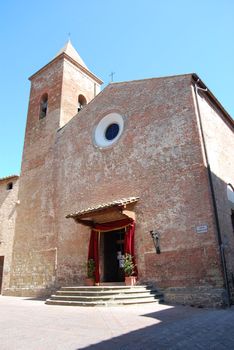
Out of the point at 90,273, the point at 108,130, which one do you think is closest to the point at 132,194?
the point at 90,273

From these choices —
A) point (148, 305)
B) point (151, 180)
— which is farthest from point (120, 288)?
point (151, 180)

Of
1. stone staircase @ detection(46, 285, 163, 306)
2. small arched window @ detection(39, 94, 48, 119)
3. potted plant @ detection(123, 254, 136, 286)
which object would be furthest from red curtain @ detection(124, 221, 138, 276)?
small arched window @ detection(39, 94, 48, 119)

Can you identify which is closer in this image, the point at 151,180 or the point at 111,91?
the point at 151,180

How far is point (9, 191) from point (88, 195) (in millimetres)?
6859

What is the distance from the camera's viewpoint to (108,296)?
29.7 ft

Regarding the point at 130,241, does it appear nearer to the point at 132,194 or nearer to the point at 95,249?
the point at 95,249

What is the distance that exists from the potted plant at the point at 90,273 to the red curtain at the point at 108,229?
124 mm

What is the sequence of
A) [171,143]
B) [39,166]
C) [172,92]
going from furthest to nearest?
[39,166] → [172,92] → [171,143]

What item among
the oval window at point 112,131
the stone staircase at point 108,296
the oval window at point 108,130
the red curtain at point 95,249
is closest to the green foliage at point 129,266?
the stone staircase at point 108,296

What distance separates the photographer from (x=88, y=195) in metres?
13.8

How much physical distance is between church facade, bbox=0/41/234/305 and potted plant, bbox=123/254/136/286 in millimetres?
315

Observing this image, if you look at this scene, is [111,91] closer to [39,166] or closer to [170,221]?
[39,166]

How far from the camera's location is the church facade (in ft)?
32.0

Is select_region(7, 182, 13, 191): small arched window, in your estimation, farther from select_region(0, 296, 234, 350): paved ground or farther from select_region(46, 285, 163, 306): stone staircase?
select_region(0, 296, 234, 350): paved ground
